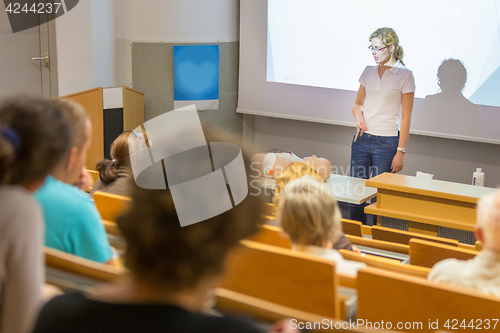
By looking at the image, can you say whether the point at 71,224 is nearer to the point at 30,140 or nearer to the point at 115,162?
the point at 30,140

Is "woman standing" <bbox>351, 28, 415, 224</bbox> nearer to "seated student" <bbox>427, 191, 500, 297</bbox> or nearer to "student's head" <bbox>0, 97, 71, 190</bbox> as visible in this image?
"seated student" <bbox>427, 191, 500, 297</bbox>

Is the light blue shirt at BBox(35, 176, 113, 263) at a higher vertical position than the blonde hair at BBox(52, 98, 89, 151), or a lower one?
lower

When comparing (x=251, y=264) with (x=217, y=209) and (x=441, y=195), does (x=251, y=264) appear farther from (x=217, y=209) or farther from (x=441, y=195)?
(x=441, y=195)

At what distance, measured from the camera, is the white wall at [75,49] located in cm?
546

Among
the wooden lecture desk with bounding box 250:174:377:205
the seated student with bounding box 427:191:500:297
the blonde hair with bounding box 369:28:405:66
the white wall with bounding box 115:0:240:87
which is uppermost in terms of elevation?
the white wall with bounding box 115:0:240:87

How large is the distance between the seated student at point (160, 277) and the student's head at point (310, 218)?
1085 mm

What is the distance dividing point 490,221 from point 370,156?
112 inches

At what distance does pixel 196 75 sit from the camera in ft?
19.5

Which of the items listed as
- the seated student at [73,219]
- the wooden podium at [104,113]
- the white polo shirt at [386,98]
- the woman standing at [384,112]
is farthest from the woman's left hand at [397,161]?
the seated student at [73,219]

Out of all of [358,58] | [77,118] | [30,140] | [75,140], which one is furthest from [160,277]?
[358,58]

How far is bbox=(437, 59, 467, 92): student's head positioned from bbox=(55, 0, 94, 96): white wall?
3.55 metres

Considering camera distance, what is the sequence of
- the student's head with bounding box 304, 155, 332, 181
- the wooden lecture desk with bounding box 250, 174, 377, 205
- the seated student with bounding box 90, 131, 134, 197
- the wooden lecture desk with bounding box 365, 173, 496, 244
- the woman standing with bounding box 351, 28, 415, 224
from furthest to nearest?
the woman standing with bounding box 351, 28, 415, 224 < the student's head with bounding box 304, 155, 332, 181 < the wooden lecture desk with bounding box 250, 174, 377, 205 < the wooden lecture desk with bounding box 365, 173, 496, 244 < the seated student with bounding box 90, 131, 134, 197

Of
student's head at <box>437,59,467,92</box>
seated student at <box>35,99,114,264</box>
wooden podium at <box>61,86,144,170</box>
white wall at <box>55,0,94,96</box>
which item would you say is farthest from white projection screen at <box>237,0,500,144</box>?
seated student at <box>35,99,114,264</box>

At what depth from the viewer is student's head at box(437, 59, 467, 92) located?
4.75 metres
